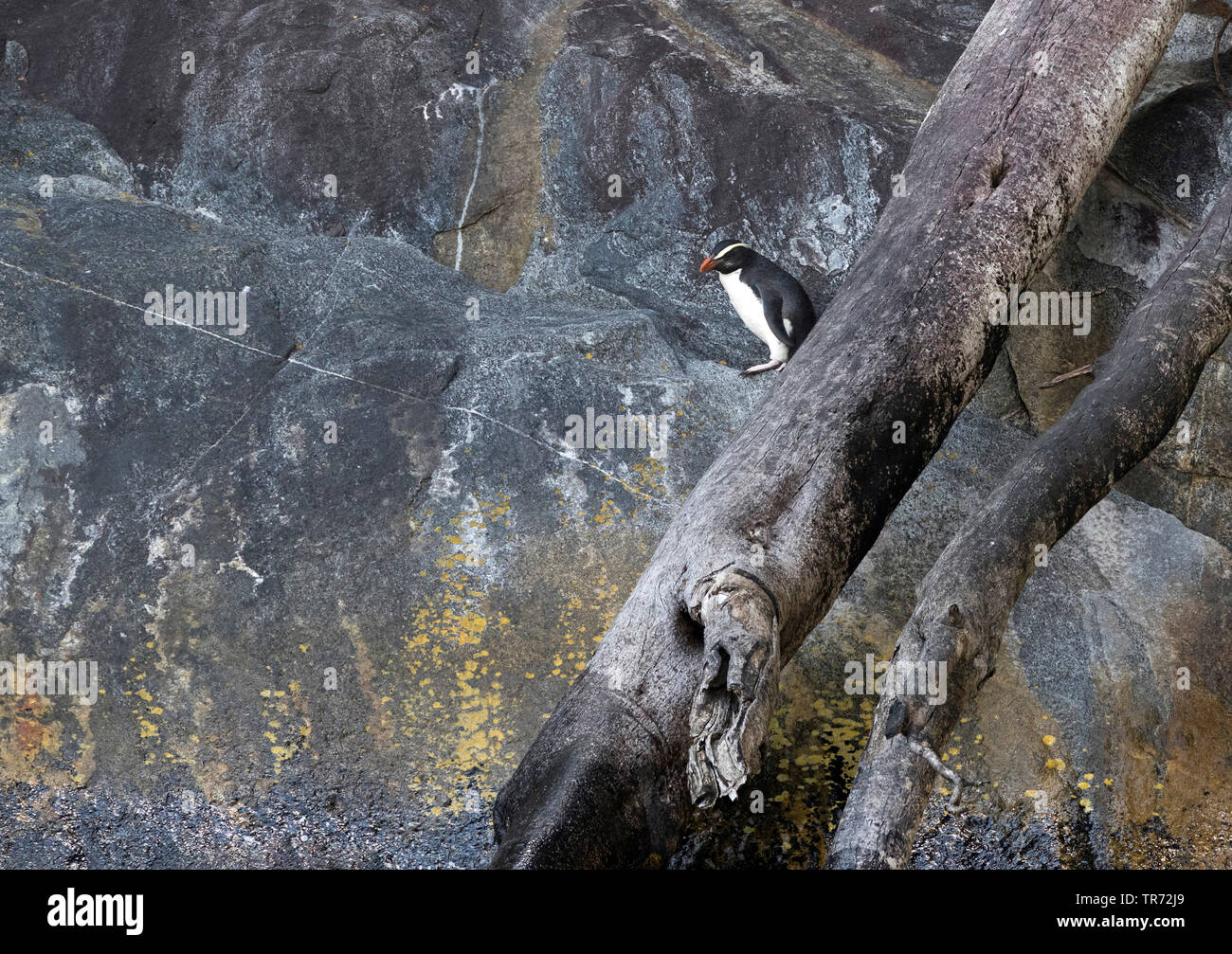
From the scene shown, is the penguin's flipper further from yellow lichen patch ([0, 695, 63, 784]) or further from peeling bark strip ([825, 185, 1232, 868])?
yellow lichen patch ([0, 695, 63, 784])

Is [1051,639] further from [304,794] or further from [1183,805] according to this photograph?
[304,794]

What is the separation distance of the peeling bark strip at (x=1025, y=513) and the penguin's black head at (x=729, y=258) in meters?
1.57

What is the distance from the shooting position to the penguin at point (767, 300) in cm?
519

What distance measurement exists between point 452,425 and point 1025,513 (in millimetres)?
2133

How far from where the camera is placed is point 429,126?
6.20 m

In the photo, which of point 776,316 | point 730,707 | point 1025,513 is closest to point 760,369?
point 776,316

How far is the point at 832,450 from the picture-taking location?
3674 mm

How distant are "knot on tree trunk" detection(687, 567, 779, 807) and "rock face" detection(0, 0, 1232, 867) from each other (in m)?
1.28

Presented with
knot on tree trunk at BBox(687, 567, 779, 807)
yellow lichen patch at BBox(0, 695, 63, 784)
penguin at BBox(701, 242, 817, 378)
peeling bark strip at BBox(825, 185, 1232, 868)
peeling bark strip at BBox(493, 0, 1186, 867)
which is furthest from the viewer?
penguin at BBox(701, 242, 817, 378)

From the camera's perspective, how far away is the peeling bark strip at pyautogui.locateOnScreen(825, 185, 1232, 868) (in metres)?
3.09

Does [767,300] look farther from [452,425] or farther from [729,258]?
[452,425]

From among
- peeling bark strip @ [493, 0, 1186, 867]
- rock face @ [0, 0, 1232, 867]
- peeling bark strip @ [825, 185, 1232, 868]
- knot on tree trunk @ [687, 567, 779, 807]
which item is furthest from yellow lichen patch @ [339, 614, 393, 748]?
peeling bark strip @ [825, 185, 1232, 868]

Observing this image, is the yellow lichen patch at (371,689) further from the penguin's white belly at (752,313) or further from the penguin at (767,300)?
the penguin's white belly at (752,313)

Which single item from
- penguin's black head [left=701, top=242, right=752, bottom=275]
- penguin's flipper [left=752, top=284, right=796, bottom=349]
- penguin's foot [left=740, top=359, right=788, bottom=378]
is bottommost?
penguin's foot [left=740, top=359, right=788, bottom=378]
